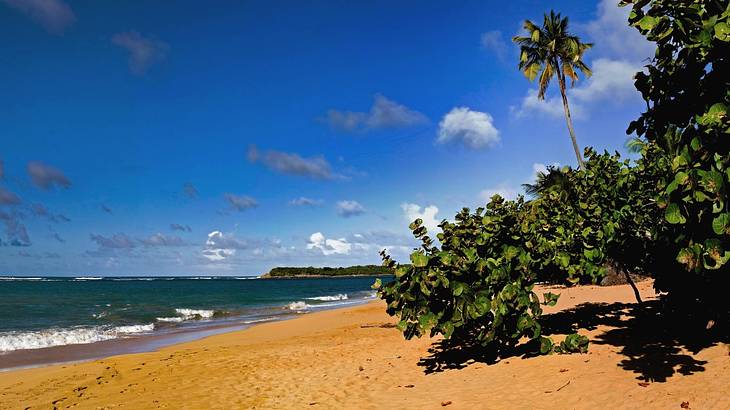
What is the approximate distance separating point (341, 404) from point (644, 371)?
482cm

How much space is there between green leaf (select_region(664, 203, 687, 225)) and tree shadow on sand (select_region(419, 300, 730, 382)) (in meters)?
3.19

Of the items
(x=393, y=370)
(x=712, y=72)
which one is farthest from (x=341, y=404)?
(x=712, y=72)

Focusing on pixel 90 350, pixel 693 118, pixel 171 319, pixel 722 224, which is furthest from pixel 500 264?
pixel 171 319

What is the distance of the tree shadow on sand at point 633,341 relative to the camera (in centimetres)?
646

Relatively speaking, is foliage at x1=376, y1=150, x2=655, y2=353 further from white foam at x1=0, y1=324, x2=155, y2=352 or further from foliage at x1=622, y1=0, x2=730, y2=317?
white foam at x1=0, y1=324, x2=155, y2=352

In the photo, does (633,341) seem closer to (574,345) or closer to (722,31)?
(574,345)

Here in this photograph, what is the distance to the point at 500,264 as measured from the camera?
838 centimetres

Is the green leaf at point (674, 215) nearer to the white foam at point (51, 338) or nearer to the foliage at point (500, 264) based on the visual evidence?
the foliage at point (500, 264)

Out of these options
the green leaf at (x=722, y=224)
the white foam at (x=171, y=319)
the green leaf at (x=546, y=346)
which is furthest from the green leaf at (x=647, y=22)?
the white foam at (x=171, y=319)

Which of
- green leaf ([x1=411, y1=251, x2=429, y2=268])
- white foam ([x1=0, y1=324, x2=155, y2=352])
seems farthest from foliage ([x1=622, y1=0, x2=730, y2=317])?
white foam ([x1=0, y1=324, x2=155, y2=352])

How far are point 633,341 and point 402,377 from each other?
14.8 ft

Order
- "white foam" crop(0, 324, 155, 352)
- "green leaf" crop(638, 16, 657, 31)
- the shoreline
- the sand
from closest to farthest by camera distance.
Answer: "green leaf" crop(638, 16, 657, 31) < the sand < the shoreline < "white foam" crop(0, 324, 155, 352)

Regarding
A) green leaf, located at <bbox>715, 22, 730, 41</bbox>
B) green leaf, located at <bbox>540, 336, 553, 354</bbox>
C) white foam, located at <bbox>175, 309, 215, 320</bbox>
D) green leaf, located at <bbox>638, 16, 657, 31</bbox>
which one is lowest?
green leaf, located at <bbox>540, 336, 553, 354</bbox>

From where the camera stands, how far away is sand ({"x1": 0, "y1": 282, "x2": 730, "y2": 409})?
594 centimetres
